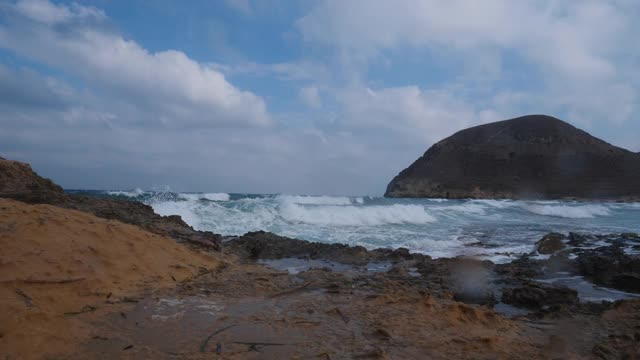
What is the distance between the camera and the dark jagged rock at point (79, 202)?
25.3 ft

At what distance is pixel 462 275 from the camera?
24.5 ft

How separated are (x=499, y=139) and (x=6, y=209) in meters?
75.1

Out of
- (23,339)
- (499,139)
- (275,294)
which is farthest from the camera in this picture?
(499,139)

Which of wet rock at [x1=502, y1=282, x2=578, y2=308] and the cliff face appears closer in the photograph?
wet rock at [x1=502, y1=282, x2=578, y2=308]

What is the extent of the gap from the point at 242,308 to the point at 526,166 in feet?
226

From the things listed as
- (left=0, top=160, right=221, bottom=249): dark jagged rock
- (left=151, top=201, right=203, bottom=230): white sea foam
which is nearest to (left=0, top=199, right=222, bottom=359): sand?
(left=0, top=160, right=221, bottom=249): dark jagged rock

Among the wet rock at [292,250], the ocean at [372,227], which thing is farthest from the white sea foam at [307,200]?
the wet rock at [292,250]

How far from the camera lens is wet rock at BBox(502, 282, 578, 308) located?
5531mm

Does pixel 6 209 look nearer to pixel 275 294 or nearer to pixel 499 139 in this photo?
pixel 275 294

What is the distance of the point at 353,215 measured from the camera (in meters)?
18.9

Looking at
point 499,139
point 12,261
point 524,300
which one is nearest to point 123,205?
point 12,261

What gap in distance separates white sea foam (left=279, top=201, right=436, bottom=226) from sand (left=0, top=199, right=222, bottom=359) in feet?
37.5

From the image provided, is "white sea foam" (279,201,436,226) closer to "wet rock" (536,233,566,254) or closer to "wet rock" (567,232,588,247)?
"wet rock" (567,232,588,247)

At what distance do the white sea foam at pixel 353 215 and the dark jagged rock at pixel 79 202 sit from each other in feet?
27.8
